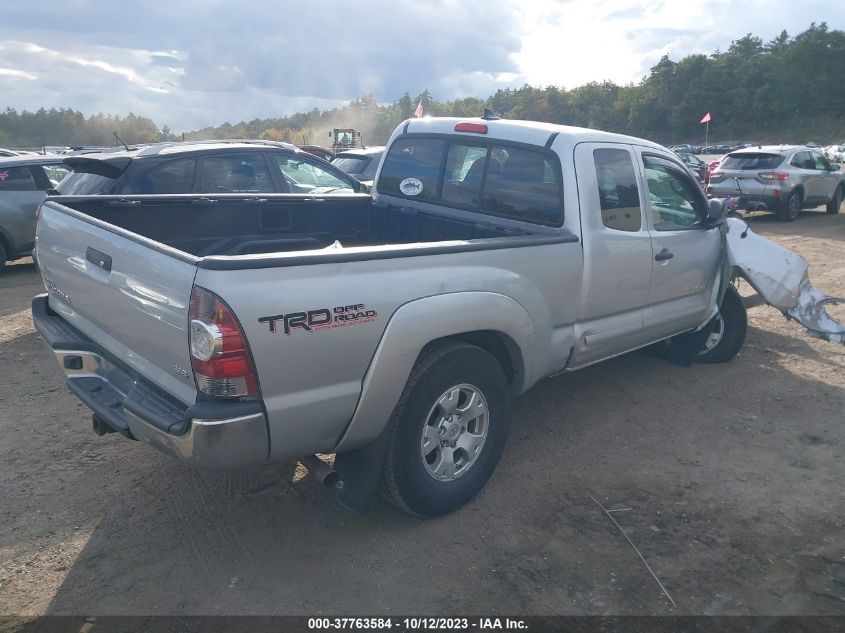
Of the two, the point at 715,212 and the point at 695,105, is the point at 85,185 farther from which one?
the point at 695,105

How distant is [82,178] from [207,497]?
16.0 feet

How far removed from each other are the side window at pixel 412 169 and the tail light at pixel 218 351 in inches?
103

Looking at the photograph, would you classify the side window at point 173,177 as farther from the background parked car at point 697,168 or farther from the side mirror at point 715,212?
the background parked car at point 697,168

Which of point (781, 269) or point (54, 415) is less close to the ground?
point (781, 269)

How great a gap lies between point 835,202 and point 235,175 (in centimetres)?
1549

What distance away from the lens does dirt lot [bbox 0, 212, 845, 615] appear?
3.06 metres

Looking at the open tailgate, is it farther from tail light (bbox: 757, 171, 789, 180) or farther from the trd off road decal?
tail light (bbox: 757, 171, 789, 180)

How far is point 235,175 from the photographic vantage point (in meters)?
7.81

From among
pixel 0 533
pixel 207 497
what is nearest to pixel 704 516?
pixel 207 497

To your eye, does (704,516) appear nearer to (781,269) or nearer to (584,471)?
(584,471)

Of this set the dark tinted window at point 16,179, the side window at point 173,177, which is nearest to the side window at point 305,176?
the side window at point 173,177

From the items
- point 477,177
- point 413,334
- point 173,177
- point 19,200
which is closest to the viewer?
point 413,334

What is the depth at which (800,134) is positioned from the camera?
194 feet

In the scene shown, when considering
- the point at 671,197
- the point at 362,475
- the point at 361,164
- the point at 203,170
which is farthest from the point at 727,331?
the point at 361,164
